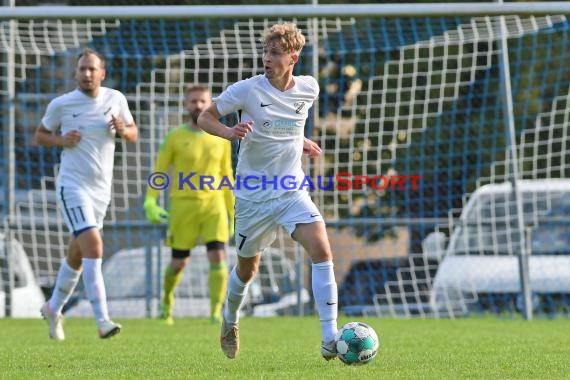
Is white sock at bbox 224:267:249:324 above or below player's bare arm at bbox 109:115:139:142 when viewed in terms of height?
below

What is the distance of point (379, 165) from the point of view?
13.3 meters

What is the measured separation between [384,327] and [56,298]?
2980mm

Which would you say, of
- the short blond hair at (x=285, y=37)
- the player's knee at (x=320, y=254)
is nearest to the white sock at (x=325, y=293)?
the player's knee at (x=320, y=254)

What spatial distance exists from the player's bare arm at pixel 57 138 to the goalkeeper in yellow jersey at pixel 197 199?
2.38 meters

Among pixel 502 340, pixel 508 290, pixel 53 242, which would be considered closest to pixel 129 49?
pixel 53 242

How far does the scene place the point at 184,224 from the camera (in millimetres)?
10930

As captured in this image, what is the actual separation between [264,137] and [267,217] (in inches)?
16.5

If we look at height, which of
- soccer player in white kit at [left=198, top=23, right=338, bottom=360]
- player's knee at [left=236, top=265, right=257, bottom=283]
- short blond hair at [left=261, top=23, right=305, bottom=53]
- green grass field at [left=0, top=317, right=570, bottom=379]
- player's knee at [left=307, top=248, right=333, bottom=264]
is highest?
short blond hair at [left=261, top=23, right=305, bottom=53]

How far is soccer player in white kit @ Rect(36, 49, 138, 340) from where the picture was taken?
27.3 feet

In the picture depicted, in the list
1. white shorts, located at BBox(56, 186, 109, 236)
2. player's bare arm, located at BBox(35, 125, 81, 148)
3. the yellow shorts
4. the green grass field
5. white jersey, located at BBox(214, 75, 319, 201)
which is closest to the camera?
the green grass field

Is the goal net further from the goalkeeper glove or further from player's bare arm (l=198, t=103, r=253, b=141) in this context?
player's bare arm (l=198, t=103, r=253, b=141)

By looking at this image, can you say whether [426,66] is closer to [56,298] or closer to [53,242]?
[53,242]

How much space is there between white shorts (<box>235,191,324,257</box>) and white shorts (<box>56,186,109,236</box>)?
2037mm

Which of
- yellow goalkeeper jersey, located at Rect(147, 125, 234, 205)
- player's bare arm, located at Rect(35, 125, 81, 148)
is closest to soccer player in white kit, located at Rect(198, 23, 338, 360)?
player's bare arm, located at Rect(35, 125, 81, 148)
